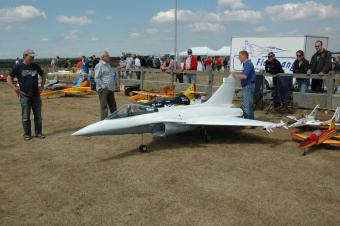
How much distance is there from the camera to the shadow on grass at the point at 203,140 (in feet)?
27.5

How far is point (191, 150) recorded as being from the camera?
8.12 meters

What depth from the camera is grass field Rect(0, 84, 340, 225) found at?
15.9ft

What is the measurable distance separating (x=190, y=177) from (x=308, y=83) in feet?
30.3

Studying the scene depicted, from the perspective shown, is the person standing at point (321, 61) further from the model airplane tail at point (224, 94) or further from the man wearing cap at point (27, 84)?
the man wearing cap at point (27, 84)

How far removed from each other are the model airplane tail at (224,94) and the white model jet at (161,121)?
390 millimetres

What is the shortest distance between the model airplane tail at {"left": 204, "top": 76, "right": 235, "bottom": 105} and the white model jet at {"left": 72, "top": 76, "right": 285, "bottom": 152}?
390mm

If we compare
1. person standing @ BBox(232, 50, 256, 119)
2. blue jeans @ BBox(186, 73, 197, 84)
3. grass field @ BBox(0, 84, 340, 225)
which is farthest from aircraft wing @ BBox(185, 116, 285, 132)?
blue jeans @ BBox(186, 73, 197, 84)

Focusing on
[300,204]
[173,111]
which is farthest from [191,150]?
[300,204]

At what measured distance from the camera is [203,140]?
353 inches

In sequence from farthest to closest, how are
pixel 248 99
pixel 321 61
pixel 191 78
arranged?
pixel 191 78, pixel 321 61, pixel 248 99

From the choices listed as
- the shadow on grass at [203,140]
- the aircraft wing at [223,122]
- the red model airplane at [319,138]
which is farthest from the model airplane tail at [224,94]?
the red model airplane at [319,138]

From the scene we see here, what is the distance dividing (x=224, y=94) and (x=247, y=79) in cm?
80

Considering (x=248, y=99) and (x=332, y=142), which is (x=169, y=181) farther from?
(x=248, y=99)

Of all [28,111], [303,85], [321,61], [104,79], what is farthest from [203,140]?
[303,85]
